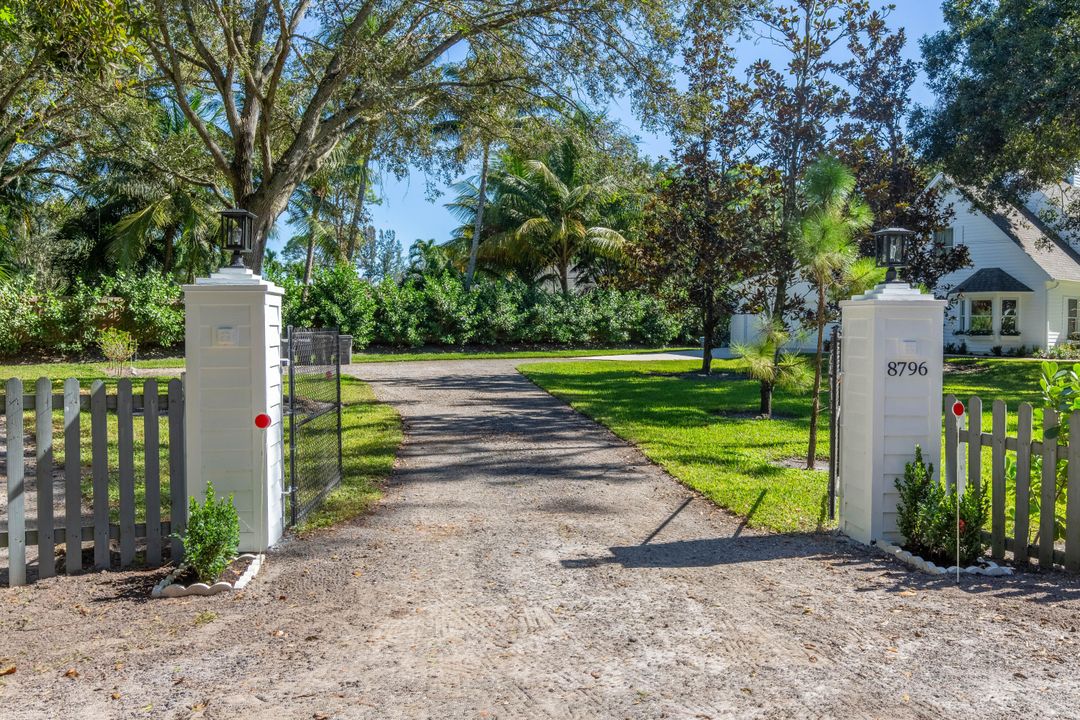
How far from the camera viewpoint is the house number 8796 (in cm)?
576

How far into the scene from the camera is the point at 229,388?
5.30m

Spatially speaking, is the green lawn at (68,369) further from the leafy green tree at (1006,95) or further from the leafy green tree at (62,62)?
the leafy green tree at (1006,95)

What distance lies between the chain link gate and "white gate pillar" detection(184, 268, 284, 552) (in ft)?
2.31

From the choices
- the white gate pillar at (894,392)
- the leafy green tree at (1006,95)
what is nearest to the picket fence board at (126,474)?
the white gate pillar at (894,392)

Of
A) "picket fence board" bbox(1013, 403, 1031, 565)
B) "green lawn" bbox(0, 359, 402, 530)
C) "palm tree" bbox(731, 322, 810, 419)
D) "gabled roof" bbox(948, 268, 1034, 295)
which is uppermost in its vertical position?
"gabled roof" bbox(948, 268, 1034, 295)

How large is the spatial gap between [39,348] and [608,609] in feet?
79.7

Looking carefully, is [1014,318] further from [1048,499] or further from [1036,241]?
[1048,499]

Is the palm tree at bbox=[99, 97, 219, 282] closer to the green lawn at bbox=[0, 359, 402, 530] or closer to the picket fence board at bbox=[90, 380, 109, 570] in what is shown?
the green lawn at bbox=[0, 359, 402, 530]

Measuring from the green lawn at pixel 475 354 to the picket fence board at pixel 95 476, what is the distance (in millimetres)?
20397

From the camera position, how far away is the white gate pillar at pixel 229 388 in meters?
5.24

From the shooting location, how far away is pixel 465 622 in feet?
13.9

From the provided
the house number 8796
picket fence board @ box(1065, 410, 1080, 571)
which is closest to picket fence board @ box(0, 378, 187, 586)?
the house number 8796

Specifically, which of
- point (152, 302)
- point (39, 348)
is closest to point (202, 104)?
point (152, 302)

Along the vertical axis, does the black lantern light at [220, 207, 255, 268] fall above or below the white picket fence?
above
